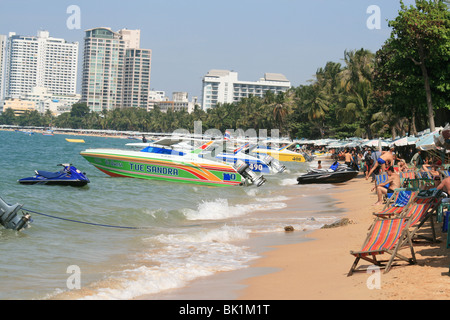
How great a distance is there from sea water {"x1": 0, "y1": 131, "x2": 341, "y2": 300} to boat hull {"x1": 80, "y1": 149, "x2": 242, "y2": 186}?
1515mm

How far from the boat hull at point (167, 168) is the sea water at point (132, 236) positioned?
151 cm

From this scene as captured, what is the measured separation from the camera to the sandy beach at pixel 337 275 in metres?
7.29

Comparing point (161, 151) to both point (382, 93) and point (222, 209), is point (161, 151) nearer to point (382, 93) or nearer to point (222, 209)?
point (222, 209)

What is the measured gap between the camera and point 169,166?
27.2m

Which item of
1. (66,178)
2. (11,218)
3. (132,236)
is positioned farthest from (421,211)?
(66,178)

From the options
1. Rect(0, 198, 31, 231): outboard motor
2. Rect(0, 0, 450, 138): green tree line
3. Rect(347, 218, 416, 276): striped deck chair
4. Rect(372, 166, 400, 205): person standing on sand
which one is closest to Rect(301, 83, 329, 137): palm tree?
Rect(0, 0, 450, 138): green tree line

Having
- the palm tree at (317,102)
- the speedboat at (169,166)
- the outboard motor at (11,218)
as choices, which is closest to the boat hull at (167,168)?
the speedboat at (169,166)

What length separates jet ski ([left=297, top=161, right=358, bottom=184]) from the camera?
30109 mm

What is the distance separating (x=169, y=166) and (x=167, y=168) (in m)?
0.14

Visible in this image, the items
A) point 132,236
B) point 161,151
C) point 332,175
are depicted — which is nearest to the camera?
point 132,236

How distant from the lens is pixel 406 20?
1108 inches

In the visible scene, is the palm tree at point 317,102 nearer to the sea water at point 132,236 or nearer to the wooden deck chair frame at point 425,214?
the sea water at point 132,236
